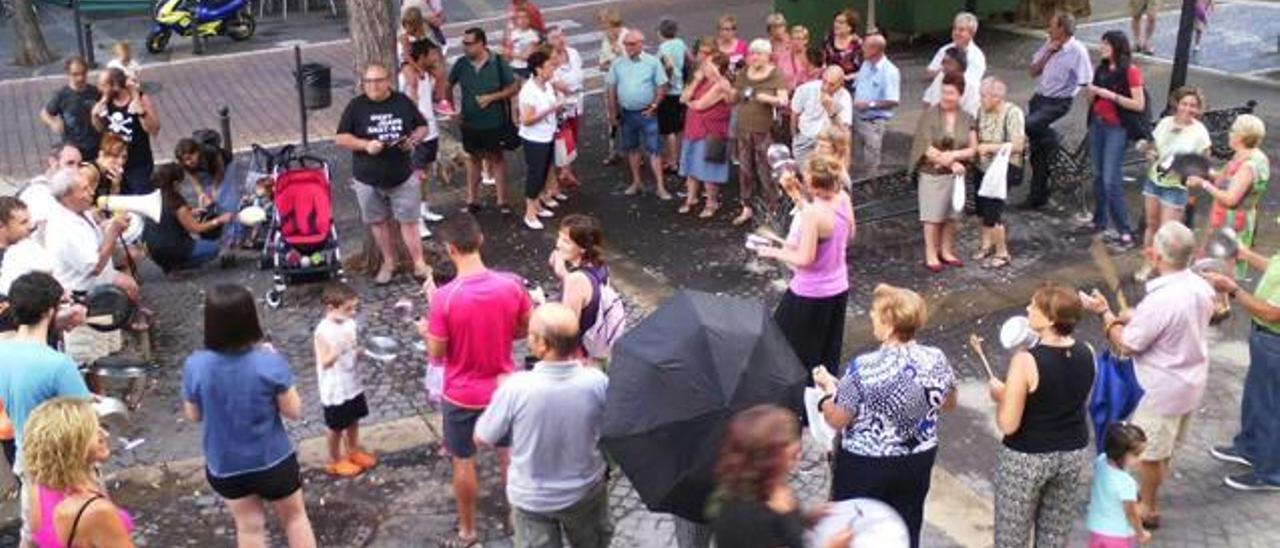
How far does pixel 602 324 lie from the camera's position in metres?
6.82

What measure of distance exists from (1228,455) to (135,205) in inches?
287

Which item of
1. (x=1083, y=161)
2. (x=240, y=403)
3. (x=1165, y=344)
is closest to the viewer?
(x=240, y=403)

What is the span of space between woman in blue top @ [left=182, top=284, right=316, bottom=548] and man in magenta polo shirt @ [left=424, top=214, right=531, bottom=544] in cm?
79

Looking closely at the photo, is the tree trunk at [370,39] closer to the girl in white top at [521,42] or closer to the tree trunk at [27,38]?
the girl in white top at [521,42]

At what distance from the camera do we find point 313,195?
995cm

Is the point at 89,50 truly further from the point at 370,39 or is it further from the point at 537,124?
the point at 537,124

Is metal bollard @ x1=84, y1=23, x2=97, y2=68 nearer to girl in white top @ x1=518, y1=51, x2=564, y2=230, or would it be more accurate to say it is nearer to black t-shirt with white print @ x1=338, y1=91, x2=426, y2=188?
girl in white top @ x1=518, y1=51, x2=564, y2=230

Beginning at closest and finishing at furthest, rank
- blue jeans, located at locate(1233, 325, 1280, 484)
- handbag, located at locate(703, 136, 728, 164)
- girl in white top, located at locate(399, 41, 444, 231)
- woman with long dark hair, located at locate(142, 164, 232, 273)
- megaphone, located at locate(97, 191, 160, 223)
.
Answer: blue jeans, located at locate(1233, 325, 1280, 484)
megaphone, located at locate(97, 191, 160, 223)
woman with long dark hair, located at locate(142, 164, 232, 273)
girl in white top, located at locate(399, 41, 444, 231)
handbag, located at locate(703, 136, 728, 164)

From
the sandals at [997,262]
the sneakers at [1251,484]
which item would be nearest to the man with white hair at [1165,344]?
→ the sneakers at [1251,484]

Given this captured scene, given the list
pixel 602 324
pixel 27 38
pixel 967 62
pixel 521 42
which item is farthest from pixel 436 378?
pixel 27 38

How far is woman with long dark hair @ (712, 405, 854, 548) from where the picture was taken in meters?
4.25

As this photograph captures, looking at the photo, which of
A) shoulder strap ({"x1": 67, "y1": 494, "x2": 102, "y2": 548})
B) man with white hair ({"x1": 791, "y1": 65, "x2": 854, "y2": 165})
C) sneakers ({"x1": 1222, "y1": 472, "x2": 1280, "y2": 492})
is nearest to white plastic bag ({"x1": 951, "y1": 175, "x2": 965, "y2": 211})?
man with white hair ({"x1": 791, "y1": 65, "x2": 854, "y2": 165})

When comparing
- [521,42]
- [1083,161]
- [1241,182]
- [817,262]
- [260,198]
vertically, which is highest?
[521,42]

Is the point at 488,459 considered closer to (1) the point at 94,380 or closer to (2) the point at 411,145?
(1) the point at 94,380
